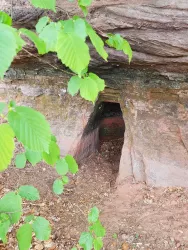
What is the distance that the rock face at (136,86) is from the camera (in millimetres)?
2387

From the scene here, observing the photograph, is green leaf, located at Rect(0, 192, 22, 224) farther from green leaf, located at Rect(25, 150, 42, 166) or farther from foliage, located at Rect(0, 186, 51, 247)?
green leaf, located at Rect(25, 150, 42, 166)

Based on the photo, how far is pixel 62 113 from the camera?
3.59 meters

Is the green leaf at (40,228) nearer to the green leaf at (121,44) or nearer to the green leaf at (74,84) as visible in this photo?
the green leaf at (74,84)

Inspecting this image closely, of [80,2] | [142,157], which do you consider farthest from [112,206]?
[80,2]

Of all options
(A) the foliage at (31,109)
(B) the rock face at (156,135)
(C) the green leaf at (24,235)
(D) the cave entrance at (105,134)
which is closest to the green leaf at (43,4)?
(A) the foliage at (31,109)

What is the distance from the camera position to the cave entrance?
12.6 feet

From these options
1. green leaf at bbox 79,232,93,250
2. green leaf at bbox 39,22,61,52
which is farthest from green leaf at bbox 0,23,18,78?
green leaf at bbox 79,232,93,250

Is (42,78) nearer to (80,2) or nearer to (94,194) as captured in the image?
(94,194)

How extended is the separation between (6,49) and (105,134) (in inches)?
146

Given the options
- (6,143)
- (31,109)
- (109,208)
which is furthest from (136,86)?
(6,143)

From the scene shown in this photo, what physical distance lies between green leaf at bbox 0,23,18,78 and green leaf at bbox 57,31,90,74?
275 millimetres

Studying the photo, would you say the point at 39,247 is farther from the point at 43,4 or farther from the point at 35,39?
the point at 43,4

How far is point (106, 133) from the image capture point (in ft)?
14.6

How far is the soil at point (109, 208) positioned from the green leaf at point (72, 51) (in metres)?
Answer: 1.87
